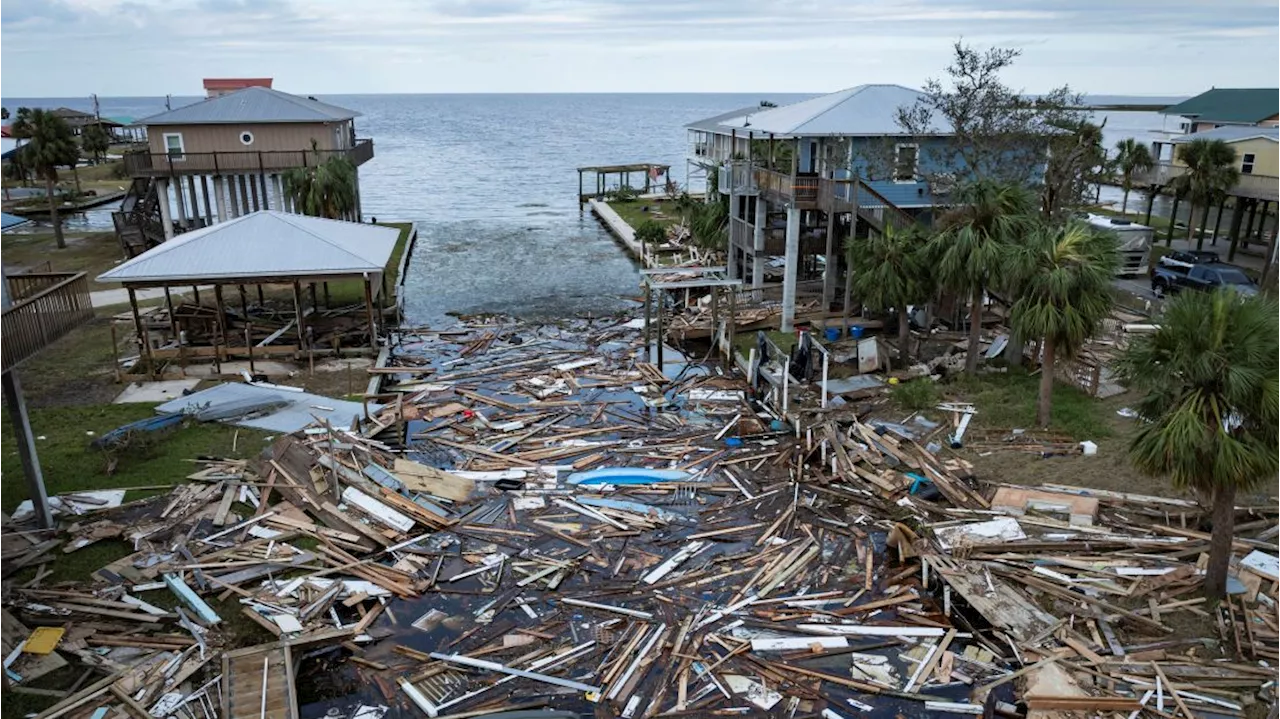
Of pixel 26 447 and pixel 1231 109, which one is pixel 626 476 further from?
pixel 1231 109

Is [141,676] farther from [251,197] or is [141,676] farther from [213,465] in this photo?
[251,197]

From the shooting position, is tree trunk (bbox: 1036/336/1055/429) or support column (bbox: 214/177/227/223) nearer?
tree trunk (bbox: 1036/336/1055/429)

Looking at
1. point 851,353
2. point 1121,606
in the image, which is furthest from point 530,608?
point 851,353

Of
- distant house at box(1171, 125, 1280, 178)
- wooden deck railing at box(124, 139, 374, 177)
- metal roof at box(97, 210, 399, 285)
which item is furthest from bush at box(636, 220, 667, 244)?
distant house at box(1171, 125, 1280, 178)

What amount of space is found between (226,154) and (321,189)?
24.7ft

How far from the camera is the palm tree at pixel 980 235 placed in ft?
73.1

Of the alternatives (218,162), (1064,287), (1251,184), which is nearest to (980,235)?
(1064,287)

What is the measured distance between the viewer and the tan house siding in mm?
42775

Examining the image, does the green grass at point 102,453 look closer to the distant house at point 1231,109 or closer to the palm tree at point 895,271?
the palm tree at point 895,271

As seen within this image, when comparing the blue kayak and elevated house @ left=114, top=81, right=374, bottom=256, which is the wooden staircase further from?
the blue kayak

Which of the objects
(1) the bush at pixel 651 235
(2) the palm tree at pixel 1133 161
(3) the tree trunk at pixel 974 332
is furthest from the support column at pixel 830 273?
(2) the palm tree at pixel 1133 161

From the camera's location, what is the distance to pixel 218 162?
42.7 meters

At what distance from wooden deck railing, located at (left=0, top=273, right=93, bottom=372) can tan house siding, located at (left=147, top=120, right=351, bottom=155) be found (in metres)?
27.7

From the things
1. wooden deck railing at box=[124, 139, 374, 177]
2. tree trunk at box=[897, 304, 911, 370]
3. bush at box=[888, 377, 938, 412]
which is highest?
wooden deck railing at box=[124, 139, 374, 177]
